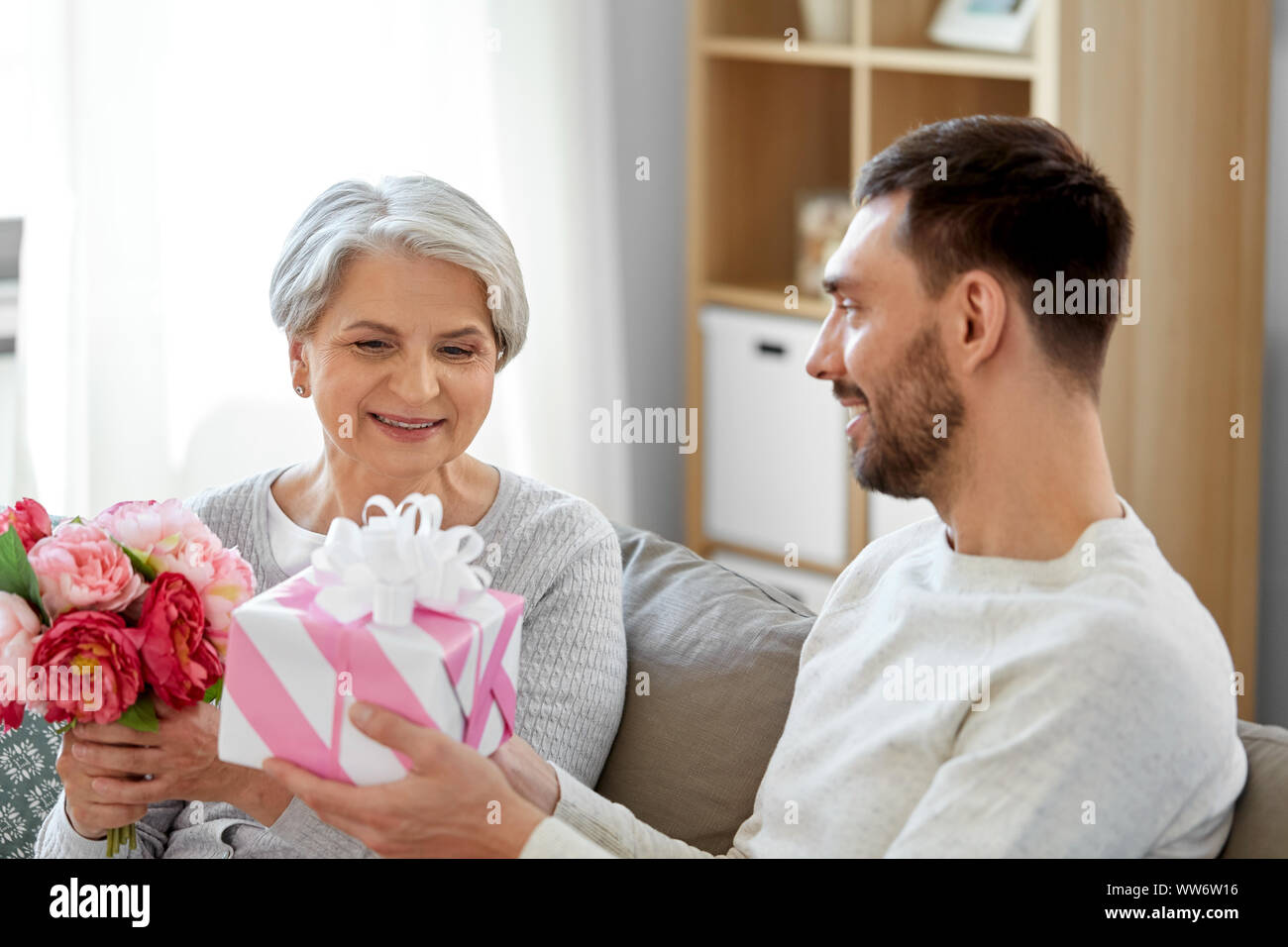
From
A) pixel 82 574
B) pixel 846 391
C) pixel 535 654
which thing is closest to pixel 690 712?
pixel 535 654

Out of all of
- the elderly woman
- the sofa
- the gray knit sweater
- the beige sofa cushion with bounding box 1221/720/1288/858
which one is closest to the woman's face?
the elderly woman

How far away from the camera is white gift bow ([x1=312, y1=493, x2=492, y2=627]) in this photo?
1.15 metres

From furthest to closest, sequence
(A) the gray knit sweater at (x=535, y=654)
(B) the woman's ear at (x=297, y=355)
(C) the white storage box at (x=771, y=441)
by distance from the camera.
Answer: (C) the white storage box at (x=771, y=441), (B) the woman's ear at (x=297, y=355), (A) the gray knit sweater at (x=535, y=654)

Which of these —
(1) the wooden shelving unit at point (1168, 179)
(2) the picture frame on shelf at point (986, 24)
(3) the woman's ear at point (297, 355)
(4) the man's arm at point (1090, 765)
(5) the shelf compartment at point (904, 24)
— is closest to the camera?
(4) the man's arm at point (1090, 765)

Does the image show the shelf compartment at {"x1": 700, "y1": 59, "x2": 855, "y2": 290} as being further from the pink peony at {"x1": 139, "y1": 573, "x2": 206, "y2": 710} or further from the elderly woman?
the pink peony at {"x1": 139, "y1": 573, "x2": 206, "y2": 710}

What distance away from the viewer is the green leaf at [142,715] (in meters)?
1.30

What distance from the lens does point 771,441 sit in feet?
10.9

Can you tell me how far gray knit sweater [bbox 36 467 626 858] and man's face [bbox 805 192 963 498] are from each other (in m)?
0.37

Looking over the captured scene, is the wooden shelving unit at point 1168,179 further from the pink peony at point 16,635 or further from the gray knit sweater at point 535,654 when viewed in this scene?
the pink peony at point 16,635

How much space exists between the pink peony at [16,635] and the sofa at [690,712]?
603 mm

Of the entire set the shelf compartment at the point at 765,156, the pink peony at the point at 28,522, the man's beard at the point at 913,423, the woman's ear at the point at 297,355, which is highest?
the shelf compartment at the point at 765,156

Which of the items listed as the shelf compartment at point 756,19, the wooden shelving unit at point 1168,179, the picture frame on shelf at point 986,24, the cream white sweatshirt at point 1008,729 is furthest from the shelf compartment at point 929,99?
the cream white sweatshirt at point 1008,729

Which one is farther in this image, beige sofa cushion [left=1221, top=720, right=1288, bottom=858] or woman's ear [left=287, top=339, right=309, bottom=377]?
woman's ear [left=287, top=339, right=309, bottom=377]
